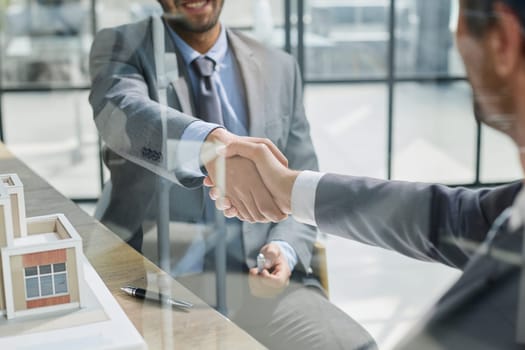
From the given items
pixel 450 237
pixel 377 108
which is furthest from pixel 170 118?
pixel 377 108

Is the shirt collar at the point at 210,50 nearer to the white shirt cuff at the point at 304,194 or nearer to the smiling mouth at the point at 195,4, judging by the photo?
the smiling mouth at the point at 195,4

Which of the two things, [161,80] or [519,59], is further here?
[161,80]

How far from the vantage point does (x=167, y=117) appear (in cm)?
111

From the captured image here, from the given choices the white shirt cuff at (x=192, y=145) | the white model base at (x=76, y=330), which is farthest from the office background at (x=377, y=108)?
the white model base at (x=76, y=330)

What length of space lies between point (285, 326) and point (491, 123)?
465 millimetres

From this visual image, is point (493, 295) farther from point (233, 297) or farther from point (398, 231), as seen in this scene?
point (233, 297)

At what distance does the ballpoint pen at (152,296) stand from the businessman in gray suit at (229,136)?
6 centimetres

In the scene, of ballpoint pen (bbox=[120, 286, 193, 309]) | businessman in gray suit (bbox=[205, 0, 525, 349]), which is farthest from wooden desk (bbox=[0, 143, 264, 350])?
businessman in gray suit (bbox=[205, 0, 525, 349])

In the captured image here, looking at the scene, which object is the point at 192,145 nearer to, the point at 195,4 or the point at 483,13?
the point at 195,4

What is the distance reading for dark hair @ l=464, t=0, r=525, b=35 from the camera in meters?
0.66

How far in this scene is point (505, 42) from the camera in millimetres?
687

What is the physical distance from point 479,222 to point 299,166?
0.30 meters

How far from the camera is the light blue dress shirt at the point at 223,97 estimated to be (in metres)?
1.07

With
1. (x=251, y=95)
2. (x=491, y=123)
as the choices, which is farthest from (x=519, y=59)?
(x=251, y=95)
